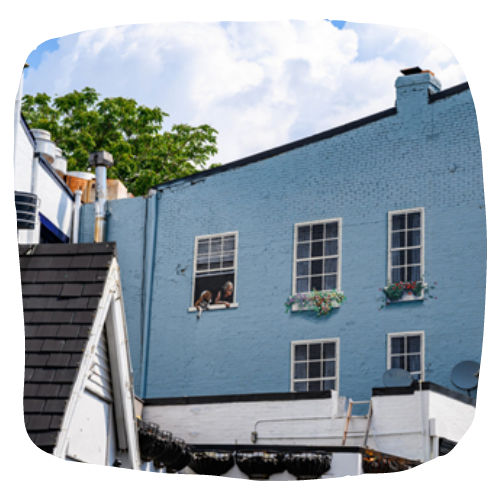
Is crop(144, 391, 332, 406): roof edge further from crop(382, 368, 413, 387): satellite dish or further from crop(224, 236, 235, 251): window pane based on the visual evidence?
crop(224, 236, 235, 251): window pane

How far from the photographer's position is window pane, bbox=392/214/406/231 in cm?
540

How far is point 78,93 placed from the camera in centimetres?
507

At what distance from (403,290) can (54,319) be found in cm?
184

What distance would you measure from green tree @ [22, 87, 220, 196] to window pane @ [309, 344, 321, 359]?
1145mm

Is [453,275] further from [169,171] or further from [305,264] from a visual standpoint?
[169,171]

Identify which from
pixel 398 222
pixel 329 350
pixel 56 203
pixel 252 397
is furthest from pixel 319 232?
pixel 56 203

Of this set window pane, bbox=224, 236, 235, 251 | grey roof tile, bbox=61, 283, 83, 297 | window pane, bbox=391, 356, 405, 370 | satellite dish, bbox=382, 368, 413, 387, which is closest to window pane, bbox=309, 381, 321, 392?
satellite dish, bbox=382, 368, 413, 387

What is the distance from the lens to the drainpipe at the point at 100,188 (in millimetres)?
6145

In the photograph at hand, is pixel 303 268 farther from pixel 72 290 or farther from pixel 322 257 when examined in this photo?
pixel 72 290

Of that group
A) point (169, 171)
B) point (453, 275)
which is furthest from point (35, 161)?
point (453, 275)

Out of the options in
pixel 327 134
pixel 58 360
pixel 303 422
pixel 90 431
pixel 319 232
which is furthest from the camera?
pixel 303 422

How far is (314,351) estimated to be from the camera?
5.46m

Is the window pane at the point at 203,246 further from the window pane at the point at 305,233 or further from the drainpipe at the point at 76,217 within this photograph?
the drainpipe at the point at 76,217

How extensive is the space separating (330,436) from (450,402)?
3.30 ft
